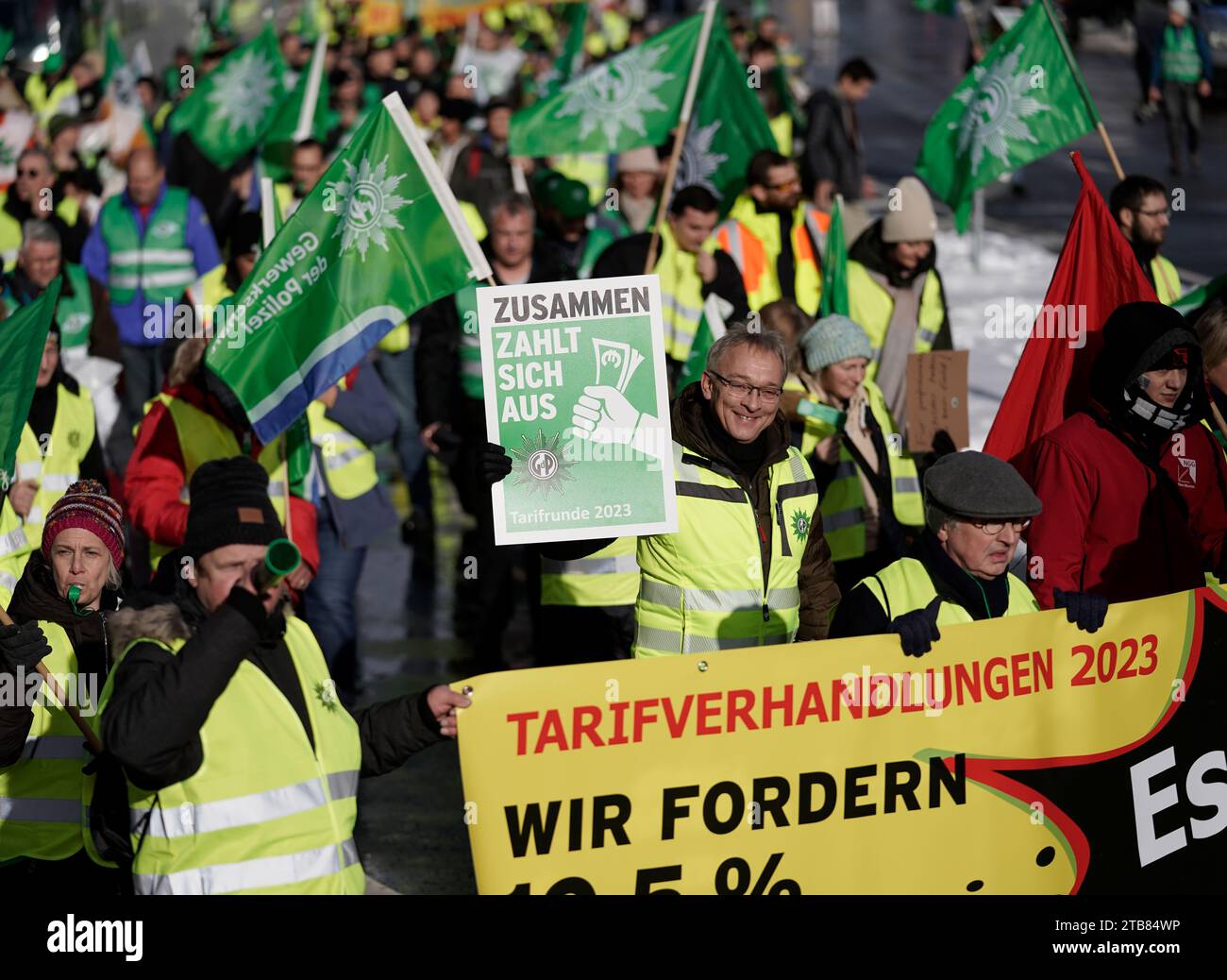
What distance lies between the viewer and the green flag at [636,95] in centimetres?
1016

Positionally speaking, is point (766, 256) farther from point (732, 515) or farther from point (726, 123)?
point (732, 515)

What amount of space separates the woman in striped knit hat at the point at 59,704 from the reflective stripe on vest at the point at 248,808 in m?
0.90


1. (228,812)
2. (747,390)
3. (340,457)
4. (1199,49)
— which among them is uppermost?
(747,390)

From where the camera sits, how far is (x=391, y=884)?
6660mm

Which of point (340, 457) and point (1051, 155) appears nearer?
point (340, 457)

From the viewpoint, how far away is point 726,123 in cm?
1079

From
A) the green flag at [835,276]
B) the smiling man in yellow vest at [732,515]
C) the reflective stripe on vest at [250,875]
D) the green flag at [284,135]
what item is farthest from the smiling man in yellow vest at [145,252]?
the reflective stripe on vest at [250,875]

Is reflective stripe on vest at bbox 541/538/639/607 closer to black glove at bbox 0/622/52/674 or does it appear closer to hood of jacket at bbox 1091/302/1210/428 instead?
hood of jacket at bbox 1091/302/1210/428

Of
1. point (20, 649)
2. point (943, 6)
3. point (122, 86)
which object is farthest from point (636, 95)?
point (122, 86)

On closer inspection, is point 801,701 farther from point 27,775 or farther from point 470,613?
point 470,613

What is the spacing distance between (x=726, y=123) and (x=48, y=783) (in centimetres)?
663

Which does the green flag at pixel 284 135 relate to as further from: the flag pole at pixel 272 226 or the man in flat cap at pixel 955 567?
the man in flat cap at pixel 955 567
